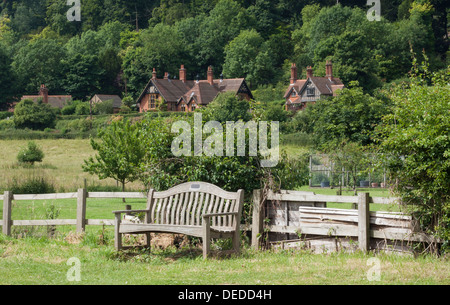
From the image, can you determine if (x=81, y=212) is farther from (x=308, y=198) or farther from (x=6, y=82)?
(x=6, y=82)

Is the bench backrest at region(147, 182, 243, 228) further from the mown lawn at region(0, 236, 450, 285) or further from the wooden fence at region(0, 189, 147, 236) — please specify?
the wooden fence at region(0, 189, 147, 236)

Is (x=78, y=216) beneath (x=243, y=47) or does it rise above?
beneath

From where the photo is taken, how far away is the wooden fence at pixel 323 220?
849 centimetres

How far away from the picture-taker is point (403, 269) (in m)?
7.42

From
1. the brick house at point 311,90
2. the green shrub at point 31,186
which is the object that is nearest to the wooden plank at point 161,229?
the green shrub at point 31,186

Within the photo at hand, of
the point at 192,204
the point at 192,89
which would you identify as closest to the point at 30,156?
the point at 192,204

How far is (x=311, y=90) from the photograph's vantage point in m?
81.4

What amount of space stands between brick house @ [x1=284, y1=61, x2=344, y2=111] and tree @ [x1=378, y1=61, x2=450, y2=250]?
70.4 m

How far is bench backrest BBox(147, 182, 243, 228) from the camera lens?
901 centimetres

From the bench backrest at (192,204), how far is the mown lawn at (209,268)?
1.78 ft

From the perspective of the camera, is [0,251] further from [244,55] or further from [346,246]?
[244,55]

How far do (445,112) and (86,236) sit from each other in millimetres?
6265

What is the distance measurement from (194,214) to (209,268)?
1.58 metres

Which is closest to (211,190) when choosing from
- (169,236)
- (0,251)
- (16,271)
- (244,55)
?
(169,236)
